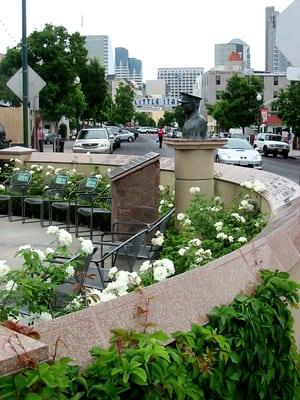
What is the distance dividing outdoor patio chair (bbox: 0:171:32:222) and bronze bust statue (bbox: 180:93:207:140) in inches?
166

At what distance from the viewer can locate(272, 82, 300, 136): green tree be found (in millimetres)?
45500

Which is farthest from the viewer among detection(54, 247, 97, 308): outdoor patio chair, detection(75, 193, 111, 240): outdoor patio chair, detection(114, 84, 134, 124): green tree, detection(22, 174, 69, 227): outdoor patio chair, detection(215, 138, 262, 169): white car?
detection(114, 84, 134, 124): green tree

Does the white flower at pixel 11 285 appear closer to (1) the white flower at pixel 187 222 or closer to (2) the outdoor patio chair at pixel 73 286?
(2) the outdoor patio chair at pixel 73 286

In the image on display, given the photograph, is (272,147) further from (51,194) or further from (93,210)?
(93,210)

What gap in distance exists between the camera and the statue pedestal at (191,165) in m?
8.27

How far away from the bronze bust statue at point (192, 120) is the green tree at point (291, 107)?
37384 millimetres

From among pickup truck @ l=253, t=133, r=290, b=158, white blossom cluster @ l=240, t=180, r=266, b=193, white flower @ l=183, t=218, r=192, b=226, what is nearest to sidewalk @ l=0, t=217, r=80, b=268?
white flower @ l=183, t=218, r=192, b=226

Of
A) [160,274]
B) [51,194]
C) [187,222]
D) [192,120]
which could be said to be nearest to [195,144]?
[192,120]

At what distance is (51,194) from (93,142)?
793 inches

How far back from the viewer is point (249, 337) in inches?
117

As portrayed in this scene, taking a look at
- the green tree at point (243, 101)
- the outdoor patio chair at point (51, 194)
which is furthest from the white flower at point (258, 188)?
the green tree at point (243, 101)

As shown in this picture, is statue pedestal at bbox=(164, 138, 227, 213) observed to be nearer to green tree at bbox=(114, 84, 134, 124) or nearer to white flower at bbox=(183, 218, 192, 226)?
white flower at bbox=(183, 218, 192, 226)

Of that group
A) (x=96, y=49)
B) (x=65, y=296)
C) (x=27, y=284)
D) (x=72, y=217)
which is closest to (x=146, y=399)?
(x=27, y=284)

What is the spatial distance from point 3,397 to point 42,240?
7846 millimetres
